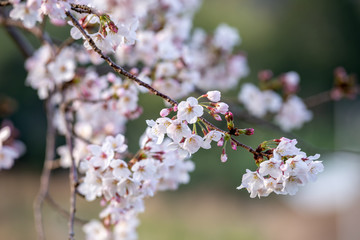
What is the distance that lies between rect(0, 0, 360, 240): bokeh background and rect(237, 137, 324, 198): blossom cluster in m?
1.46

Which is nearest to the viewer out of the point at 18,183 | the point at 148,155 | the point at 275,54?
the point at 148,155

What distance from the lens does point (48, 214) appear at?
793cm

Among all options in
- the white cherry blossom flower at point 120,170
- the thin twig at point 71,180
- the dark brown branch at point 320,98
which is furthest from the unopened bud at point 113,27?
the dark brown branch at point 320,98

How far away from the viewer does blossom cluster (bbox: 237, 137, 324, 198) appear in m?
0.75

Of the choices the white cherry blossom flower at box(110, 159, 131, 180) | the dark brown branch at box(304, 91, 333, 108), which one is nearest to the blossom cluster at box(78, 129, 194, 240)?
the white cherry blossom flower at box(110, 159, 131, 180)

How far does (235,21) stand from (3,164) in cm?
1405

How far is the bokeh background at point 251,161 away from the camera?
755 cm

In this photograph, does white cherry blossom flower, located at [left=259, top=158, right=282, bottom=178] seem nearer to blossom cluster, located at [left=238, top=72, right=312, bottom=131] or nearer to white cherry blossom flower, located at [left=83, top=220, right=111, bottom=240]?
white cherry blossom flower, located at [left=83, top=220, right=111, bottom=240]

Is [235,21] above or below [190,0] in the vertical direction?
above

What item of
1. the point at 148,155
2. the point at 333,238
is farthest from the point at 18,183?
the point at 148,155

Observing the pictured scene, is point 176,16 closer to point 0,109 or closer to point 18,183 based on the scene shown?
point 0,109

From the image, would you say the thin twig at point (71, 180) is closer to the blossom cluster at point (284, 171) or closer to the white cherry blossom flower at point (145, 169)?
the white cherry blossom flower at point (145, 169)

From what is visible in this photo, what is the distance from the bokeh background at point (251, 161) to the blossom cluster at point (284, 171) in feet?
4.78

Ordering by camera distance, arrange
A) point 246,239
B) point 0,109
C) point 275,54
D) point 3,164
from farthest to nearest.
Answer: point 275,54 → point 246,239 → point 0,109 → point 3,164
